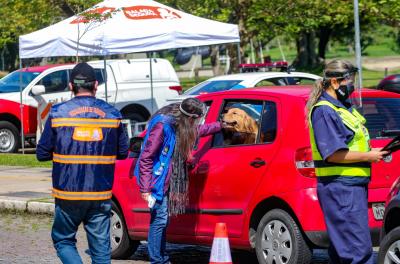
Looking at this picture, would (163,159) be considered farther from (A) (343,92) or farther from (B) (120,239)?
(A) (343,92)

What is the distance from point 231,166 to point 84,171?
7.30ft

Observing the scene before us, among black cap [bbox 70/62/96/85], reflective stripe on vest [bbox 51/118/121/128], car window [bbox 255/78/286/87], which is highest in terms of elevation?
black cap [bbox 70/62/96/85]

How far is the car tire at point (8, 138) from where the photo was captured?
68.9ft

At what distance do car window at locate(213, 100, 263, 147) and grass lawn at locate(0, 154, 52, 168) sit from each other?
9.75 m

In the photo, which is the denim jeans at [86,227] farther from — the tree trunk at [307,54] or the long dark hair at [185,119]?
the tree trunk at [307,54]

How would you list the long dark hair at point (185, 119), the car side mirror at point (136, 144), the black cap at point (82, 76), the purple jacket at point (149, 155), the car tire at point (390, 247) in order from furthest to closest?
the car side mirror at point (136, 144)
the long dark hair at point (185, 119)
the purple jacket at point (149, 155)
the car tire at point (390, 247)
the black cap at point (82, 76)

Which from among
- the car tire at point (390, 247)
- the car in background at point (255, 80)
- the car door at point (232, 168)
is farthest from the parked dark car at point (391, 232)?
the car in background at point (255, 80)

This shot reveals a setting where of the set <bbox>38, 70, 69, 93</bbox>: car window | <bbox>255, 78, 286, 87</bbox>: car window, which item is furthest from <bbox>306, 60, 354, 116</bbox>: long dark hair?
<bbox>38, 70, 69, 93</bbox>: car window

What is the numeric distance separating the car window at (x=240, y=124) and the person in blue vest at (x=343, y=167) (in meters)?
2.15

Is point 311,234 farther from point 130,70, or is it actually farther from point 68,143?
point 130,70

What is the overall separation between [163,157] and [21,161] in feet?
36.6

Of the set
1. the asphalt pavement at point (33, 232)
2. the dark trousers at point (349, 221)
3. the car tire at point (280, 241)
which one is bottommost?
the asphalt pavement at point (33, 232)

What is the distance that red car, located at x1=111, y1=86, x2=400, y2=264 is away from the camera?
25.8 feet

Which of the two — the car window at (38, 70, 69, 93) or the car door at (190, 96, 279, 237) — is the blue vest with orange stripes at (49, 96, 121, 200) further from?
the car window at (38, 70, 69, 93)
